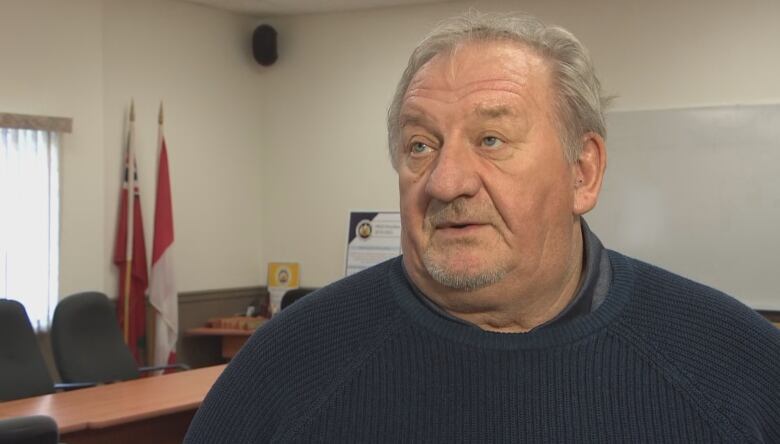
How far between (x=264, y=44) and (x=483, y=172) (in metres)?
7.27

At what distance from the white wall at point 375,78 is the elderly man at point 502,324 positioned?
5647 millimetres

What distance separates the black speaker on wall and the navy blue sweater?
7142 millimetres

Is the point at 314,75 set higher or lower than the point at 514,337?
higher

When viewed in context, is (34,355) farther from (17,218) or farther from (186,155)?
(186,155)

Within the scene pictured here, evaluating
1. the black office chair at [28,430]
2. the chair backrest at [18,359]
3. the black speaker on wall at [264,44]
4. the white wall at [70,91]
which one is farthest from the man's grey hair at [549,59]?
the black speaker on wall at [264,44]

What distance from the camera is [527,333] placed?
1430mm

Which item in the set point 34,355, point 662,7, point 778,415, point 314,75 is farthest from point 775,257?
point 778,415

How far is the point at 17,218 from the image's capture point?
260 inches

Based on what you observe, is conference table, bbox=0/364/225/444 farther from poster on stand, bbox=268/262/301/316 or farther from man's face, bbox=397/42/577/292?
poster on stand, bbox=268/262/301/316

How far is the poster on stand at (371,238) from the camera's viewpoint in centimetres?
786

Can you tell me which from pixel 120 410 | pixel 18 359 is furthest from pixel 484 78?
pixel 18 359

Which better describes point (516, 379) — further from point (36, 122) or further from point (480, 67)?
point (36, 122)

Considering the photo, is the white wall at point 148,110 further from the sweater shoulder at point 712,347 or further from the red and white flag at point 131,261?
the sweater shoulder at point 712,347

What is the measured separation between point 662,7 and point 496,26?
5.98 metres
